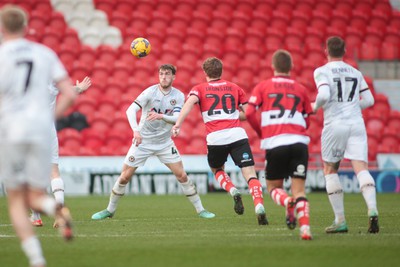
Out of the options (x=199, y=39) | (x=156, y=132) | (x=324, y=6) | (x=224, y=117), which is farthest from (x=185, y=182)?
(x=324, y=6)

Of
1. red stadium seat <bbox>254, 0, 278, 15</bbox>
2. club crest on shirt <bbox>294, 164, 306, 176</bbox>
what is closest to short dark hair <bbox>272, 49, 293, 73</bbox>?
club crest on shirt <bbox>294, 164, 306, 176</bbox>

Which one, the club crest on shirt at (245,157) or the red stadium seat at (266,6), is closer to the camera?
the club crest on shirt at (245,157)

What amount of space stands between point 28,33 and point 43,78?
57.6 feet

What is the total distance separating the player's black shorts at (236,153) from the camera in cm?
1100

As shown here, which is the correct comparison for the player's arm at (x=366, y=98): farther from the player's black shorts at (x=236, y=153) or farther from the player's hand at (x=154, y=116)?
the player's hand at (x=154, y=116)

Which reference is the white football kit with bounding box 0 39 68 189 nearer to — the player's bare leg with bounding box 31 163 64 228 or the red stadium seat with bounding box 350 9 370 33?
the player's bare leg with bounding box 31 163 64 228

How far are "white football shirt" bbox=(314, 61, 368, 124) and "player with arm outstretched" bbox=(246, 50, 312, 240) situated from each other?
728 millimetres

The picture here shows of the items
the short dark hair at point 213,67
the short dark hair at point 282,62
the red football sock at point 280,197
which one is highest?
the short dark hair at point 213,67

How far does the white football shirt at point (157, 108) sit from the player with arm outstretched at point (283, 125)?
137 inches

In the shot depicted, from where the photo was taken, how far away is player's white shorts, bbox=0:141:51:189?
6113mm

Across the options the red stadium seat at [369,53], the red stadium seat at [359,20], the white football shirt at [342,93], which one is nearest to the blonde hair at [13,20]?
the white football shirt at [342,93]

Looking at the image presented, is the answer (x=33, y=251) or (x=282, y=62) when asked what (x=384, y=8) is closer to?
(x=282, y=62)

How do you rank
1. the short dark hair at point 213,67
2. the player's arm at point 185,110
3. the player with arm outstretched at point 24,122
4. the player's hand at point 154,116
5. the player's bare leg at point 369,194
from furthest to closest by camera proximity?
the player's hand at point 154,116, the short dark hair at point 213,67, the player's arm at point 185,110, the player's bare leg at point 369,194, the player with arm outstretched at point 24,122

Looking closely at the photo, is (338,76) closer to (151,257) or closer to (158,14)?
(151,257)
